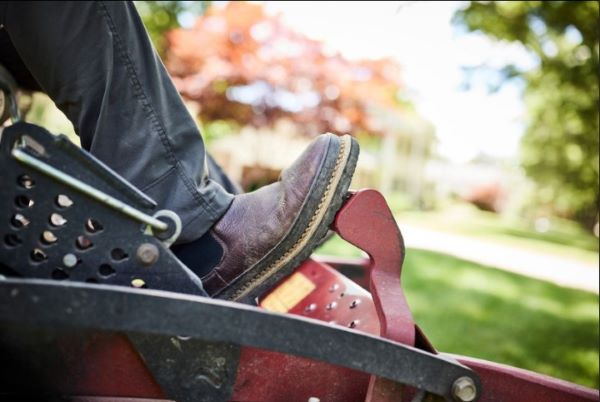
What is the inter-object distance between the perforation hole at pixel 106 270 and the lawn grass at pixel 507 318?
247 cm

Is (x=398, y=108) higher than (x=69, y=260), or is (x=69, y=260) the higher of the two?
(x=69, y=260)

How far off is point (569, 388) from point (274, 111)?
1074cm

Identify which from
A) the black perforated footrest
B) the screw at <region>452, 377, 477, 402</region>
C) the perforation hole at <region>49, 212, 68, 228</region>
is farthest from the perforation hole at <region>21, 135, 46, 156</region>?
the screw at <region>452, 377, 477, 402</region>

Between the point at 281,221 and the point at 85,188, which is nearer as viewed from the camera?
the point at 85,188

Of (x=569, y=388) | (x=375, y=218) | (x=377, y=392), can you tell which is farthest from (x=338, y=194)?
(x=569, y=388)

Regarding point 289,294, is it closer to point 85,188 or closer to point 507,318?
point 85,188

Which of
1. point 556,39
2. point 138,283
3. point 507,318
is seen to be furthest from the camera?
point 556,39

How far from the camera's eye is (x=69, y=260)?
94 cm

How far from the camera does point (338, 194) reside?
3.81 feet

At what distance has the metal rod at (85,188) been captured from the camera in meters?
0.89

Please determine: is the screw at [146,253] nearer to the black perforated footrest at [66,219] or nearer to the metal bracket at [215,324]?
the black perforated footrest at [66,219]

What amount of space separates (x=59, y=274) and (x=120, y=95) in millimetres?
388

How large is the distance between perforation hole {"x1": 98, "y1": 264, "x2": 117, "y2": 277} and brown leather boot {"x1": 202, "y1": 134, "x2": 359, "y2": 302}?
294 millimetres

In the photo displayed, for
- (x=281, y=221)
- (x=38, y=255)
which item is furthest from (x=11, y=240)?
(x=281, y=221)
